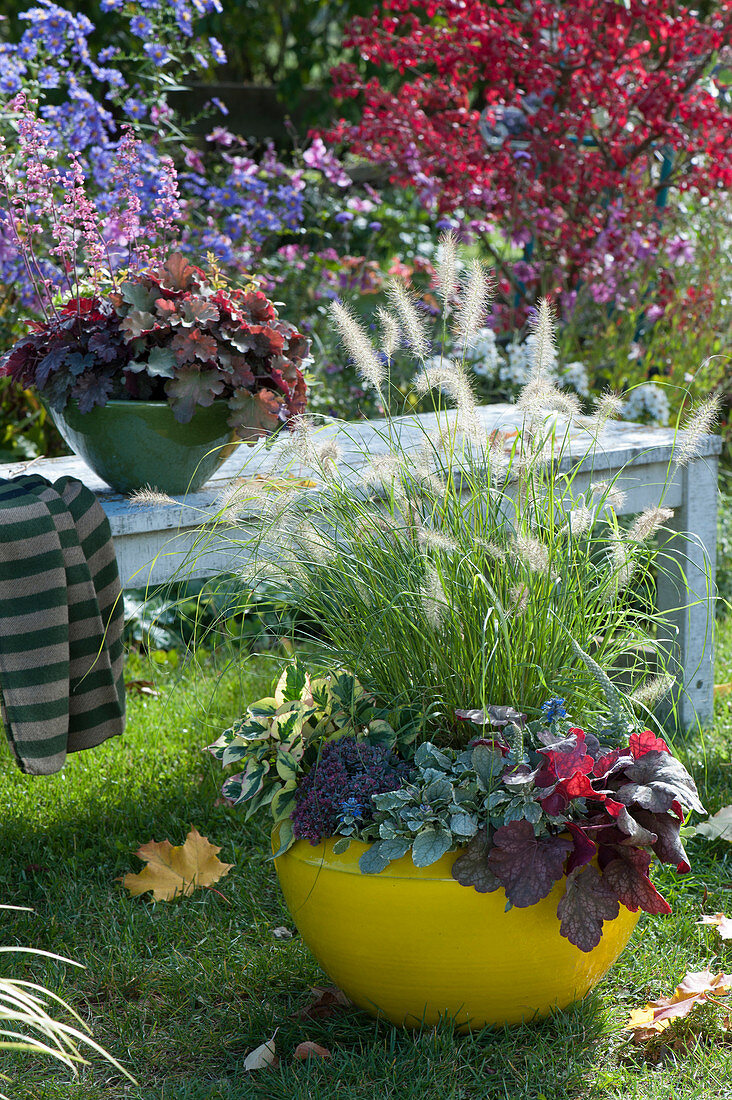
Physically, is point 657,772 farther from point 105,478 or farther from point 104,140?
point 104,140

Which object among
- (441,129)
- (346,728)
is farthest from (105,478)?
(441,129)

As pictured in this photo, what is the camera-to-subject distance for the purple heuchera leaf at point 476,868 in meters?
1.57

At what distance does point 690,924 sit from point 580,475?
1.05 m

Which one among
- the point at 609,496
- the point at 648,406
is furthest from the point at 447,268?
the point at 648,406

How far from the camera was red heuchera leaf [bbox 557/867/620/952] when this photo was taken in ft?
5.15

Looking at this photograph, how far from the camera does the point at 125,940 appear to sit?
2111 mm

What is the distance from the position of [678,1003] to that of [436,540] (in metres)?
0.92

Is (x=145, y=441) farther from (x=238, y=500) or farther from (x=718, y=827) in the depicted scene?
(x=718, y=827)

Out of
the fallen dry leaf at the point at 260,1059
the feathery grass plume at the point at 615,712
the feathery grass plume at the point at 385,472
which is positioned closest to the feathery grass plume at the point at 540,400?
the feathery grass plume at the point at 385,472

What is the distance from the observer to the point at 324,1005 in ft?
6.10

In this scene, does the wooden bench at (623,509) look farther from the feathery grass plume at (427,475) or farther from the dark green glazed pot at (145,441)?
the feathery grass plume at (427,475)

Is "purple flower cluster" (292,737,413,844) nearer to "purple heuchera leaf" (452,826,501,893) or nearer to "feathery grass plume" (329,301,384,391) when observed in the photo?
"purple heuchera leaf" (452,826,501,893)

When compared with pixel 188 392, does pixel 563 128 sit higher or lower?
higher

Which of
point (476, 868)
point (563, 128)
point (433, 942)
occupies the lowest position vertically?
point (433, 942)
